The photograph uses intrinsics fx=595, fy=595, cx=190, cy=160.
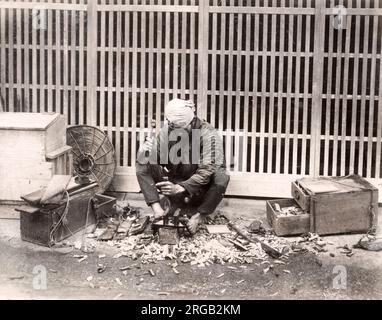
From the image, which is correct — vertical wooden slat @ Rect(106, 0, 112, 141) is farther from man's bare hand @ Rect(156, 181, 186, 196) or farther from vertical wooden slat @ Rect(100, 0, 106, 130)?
man's bare hand @ Rect(156, 181, 186, 196)

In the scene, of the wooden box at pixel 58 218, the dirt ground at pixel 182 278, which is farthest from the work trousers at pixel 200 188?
the dirt ground at pixel 182 278

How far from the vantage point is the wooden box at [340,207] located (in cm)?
Answer: 643

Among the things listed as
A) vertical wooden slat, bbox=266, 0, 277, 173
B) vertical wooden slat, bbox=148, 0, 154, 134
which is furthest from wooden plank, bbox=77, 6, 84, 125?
vertical wooden slat, bbox=266, 0, 277, 173

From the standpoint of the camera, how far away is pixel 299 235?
259 inches

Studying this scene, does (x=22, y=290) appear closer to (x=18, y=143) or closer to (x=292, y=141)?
(x=18, y=143)

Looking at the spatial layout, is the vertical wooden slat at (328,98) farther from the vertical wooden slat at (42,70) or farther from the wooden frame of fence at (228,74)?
the vertical wooden slat at (42,70)

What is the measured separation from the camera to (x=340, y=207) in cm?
648

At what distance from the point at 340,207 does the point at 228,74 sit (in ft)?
7.85

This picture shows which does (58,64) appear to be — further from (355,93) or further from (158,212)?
(355,93)

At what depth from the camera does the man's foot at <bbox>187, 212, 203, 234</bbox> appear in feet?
20.8

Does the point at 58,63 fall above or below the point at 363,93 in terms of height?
above

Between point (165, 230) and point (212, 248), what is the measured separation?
52 cm

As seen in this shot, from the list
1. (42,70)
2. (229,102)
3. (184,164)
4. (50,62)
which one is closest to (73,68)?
(50,62)

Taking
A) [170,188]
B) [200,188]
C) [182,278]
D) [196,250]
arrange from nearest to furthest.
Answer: [182,278] → [196,250] → [170,188] → [200,188]
